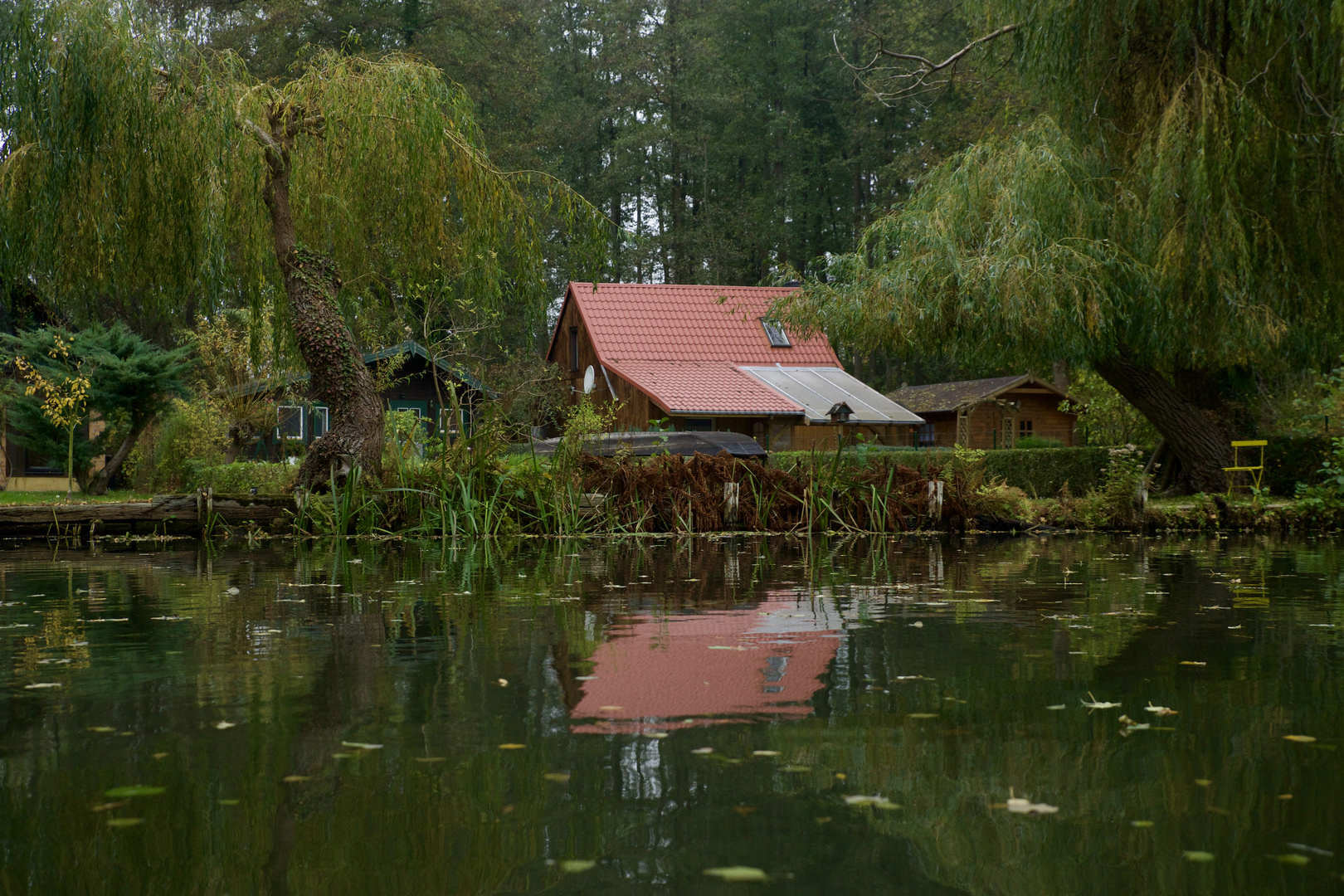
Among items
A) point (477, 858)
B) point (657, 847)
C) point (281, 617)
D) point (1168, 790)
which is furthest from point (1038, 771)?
point (281, 617)

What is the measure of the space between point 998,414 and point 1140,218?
82.3 feet

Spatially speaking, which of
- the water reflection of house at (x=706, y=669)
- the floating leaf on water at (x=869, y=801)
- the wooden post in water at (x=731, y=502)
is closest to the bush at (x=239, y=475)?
the wooden post in water at (x=731, y=502)

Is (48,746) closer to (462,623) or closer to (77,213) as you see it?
(462,623)

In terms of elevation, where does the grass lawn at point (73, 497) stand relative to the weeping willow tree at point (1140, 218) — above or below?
below

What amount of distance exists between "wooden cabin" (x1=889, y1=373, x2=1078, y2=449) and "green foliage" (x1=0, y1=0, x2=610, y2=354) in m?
25.2

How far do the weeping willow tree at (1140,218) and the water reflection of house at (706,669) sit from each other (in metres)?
8.03

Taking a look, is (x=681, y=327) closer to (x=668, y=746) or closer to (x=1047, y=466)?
(x=1047, y=466)

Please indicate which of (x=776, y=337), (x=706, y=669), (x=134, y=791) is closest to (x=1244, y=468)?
(x=706, y=669)

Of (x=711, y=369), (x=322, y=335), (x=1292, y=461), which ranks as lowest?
(x=1292, y=461)

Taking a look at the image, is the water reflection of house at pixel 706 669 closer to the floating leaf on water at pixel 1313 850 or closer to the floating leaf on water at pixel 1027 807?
the floating leaf on water at pixel 1027 807

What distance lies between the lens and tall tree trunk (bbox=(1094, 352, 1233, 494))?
18016mm

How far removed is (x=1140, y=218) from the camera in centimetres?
1468

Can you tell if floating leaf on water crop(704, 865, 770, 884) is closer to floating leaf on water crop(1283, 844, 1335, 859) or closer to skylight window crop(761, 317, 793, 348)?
floating leaf on water crop(1283, 844, 1335, 859)

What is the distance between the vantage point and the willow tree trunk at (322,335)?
13.6 m
